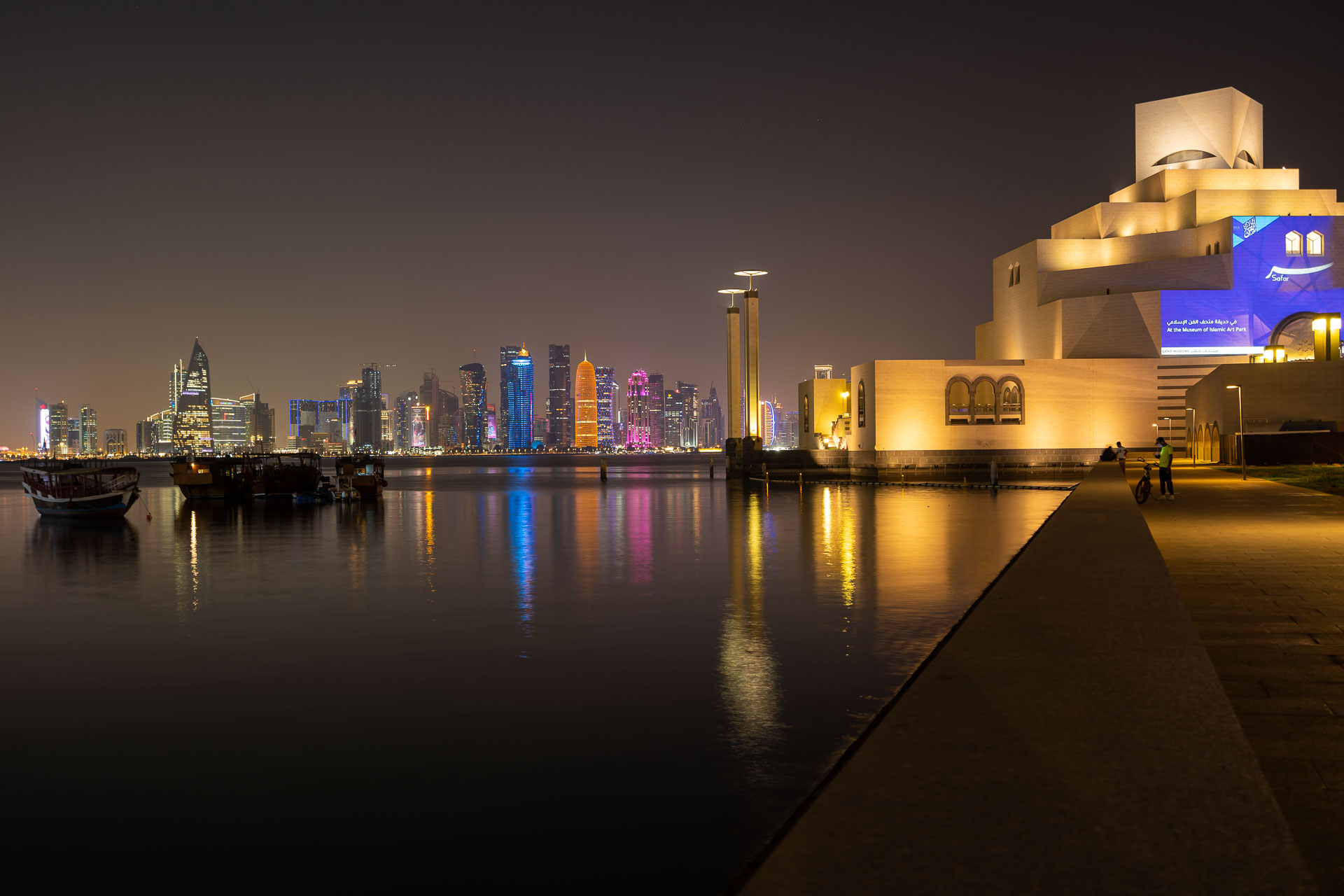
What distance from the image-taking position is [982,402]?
64.0 meters

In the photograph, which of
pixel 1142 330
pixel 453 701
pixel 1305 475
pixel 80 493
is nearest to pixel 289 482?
pixel 80 493

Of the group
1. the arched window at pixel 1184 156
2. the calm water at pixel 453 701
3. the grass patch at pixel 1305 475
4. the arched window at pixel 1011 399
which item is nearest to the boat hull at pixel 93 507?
the calm water at pixel 453 701

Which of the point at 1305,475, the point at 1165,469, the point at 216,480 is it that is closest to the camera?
the point at 1165,469

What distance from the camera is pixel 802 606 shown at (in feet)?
44.9

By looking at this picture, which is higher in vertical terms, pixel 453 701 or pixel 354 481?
pixel 354 481

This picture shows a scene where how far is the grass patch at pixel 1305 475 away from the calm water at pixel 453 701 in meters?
9.87

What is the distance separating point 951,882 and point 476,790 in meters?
4.07

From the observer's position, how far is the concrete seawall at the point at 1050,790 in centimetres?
302

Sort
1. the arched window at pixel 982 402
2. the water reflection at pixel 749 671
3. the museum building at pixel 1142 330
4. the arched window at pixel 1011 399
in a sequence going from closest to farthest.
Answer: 1. the water reflection at pixel 749 671
2. the museum building at pixel 1142 330
3. the arched window at pixel 1011 399
4. the arched window at pixel 982 402

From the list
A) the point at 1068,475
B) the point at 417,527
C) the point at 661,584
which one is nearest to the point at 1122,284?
the point at 1068,475

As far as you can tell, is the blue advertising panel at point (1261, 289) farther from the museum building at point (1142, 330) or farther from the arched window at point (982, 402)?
the arched window at point (982, 402)

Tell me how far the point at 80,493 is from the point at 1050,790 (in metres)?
42.1

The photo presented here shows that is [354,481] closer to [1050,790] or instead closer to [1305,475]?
[1305,475]

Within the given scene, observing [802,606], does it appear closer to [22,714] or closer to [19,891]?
[22,714]
